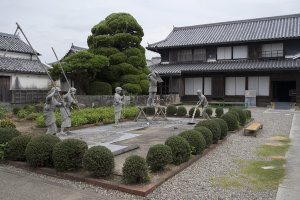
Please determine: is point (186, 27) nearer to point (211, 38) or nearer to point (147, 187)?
point (211, 38)

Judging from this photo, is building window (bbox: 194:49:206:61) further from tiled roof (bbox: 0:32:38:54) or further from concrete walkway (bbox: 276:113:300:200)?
concrete walkway (bbox: 276:113:300:200)

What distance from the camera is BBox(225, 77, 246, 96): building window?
29844mm

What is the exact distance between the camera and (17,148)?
7.88 metres

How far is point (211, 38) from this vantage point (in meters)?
32.9

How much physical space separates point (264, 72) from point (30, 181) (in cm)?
2603

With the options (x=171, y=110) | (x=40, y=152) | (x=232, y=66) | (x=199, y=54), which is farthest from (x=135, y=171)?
(x=199, y=54)

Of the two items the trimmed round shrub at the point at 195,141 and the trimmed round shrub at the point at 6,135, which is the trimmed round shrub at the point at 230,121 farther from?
the trimmed round shrub at the point at 6,135

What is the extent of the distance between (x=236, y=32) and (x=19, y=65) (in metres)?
22.3

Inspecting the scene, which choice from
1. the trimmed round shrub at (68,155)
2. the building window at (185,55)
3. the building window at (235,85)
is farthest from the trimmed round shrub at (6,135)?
the building window at (185,55)

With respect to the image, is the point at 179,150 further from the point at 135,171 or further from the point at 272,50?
the point at 272,50

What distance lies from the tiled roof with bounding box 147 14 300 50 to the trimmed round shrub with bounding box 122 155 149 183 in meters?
25.9

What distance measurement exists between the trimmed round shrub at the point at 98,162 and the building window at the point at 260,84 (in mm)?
25323

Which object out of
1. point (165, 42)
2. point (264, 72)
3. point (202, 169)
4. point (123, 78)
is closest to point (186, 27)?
point (165, 42)

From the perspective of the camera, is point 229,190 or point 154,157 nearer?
point 229,190
